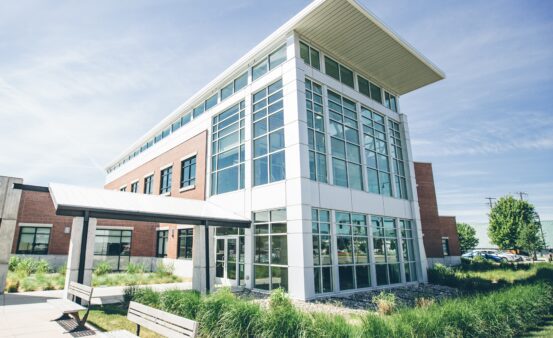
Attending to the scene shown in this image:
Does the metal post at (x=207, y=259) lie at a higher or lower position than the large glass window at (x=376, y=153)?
lower

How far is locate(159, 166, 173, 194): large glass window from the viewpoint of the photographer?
973 inches

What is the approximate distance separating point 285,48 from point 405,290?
1402 centimetres

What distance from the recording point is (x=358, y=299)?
42.7 ft

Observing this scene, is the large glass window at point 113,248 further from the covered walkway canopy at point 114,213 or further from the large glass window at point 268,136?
the large glass window at point 268,136

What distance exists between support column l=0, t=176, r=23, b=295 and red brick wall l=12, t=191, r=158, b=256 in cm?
1259

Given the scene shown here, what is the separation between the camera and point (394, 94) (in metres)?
21.4

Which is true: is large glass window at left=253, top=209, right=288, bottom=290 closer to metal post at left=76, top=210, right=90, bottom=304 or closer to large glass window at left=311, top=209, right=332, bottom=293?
large glass window at left=311, top=209, right=332, bottom=293

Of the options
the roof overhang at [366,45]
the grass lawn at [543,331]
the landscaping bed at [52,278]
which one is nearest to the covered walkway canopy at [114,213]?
the landscaping bed at [52,278]

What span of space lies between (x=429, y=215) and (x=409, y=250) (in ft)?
43.6

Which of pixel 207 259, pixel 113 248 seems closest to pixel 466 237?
pixel 113 248

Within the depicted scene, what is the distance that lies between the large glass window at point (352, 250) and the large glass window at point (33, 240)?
23254 millimetres

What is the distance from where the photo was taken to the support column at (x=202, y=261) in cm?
1332

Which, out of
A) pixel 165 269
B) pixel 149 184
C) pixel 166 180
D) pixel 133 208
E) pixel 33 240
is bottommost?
pixel 165 269

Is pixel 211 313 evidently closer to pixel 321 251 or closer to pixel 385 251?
pixel 321 251
